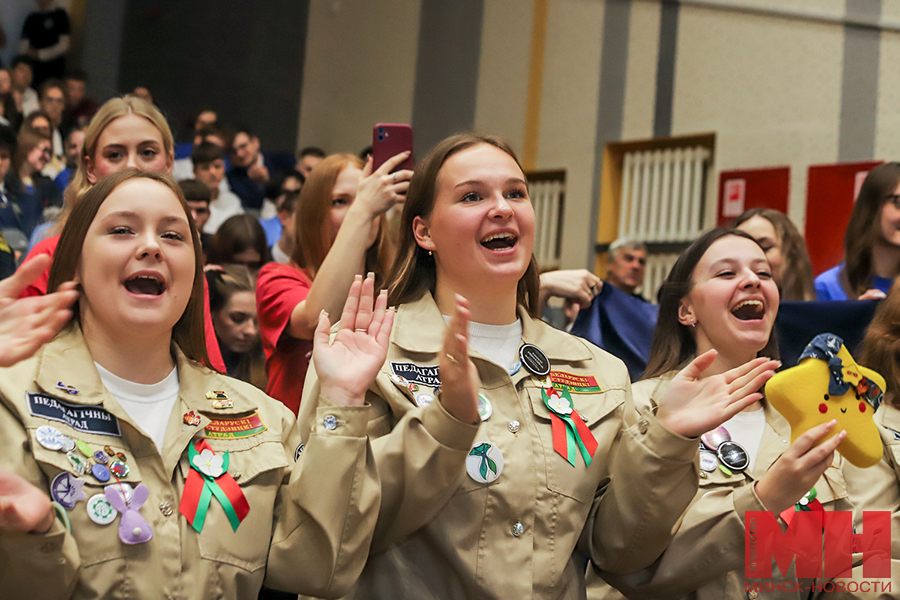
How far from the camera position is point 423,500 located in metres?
2.10

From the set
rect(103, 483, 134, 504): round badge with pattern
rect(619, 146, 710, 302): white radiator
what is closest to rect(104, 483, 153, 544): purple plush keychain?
rect(103, 483, 134, 504): round badge with pattern

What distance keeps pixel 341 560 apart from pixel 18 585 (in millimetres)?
617

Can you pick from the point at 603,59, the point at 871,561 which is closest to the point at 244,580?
the point at 871,561

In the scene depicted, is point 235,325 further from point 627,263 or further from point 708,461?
point 627,263

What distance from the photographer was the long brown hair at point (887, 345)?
3041 millimetres

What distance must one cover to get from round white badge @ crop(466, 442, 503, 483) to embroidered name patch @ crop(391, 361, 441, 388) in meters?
0.20

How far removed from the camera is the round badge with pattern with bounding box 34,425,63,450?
1855 mm

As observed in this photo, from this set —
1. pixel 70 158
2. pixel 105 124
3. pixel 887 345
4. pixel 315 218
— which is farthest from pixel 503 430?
pixel 70 158

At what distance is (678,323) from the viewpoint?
3051 mm

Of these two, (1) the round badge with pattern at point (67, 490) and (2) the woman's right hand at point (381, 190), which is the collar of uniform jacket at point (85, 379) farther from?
(2) the woman's right hand at point (381, 190)

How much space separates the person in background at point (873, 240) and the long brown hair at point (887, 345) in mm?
731

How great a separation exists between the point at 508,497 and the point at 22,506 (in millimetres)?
1018

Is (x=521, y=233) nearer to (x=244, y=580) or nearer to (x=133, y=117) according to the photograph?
(x=244, y=580)

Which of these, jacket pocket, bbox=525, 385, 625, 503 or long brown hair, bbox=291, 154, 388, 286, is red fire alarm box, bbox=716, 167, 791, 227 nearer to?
long brown hair, bbox=291, 154, 388, 286
